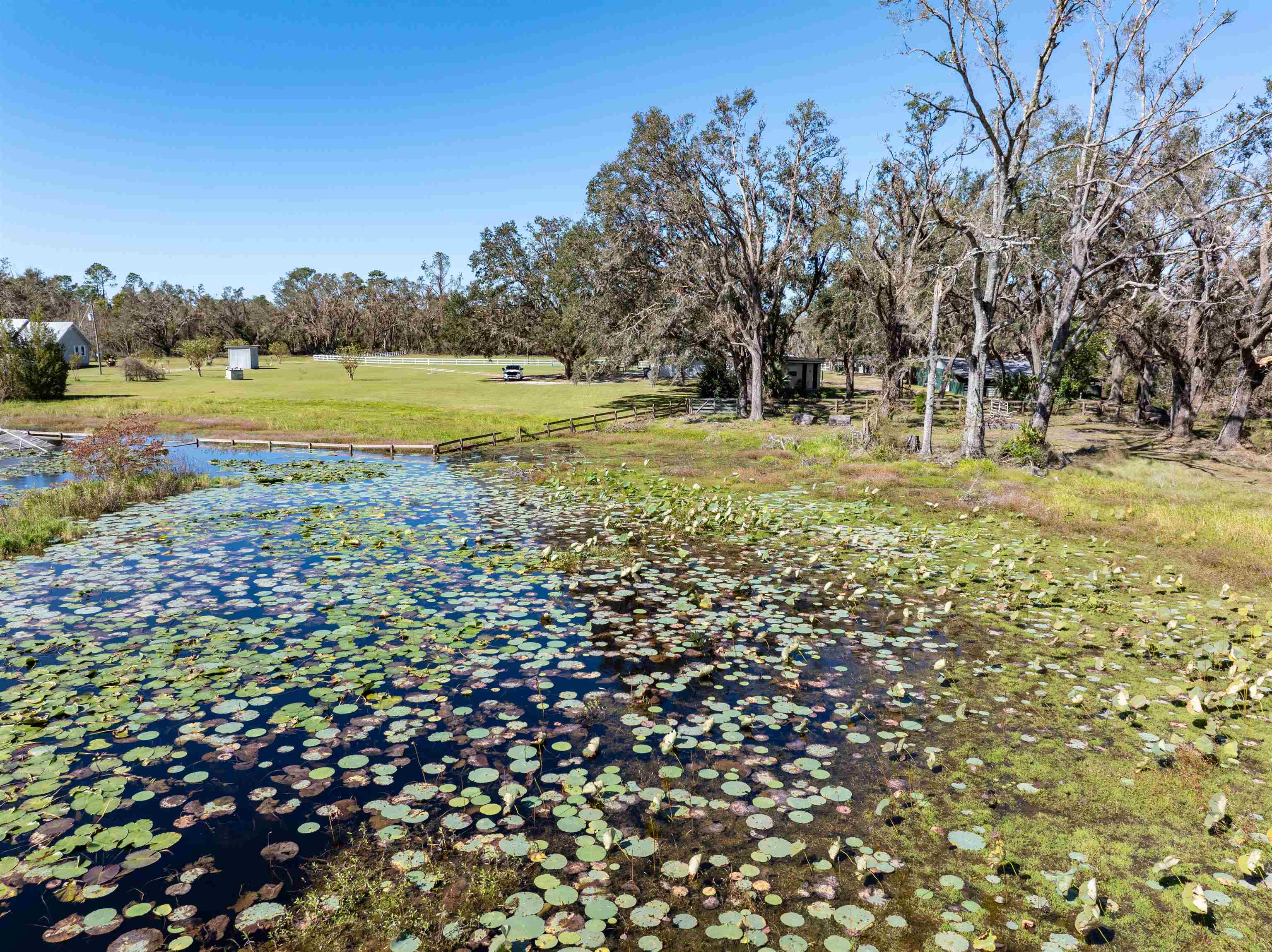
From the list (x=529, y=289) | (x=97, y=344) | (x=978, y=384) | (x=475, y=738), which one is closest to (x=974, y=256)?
(x=978, y=384)

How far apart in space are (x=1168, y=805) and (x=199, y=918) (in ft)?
24.3

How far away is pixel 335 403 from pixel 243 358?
32.4 meters

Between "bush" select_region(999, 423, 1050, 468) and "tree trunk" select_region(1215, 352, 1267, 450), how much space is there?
957cm

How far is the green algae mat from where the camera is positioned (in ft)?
15.3

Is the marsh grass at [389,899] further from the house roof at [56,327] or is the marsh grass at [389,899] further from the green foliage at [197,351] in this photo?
the house roof at [56,327]

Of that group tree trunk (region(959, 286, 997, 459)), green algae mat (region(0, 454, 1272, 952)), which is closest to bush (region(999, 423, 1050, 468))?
tree trunk (region(959, 286, 997, 459))

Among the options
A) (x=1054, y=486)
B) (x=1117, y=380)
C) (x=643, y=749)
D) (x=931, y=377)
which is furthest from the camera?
(x=1117, y=380)

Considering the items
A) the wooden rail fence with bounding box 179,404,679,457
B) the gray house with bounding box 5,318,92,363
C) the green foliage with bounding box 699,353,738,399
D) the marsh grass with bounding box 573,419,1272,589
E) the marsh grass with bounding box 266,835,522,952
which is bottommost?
the marsh grass with bounding box 266,835,522,952

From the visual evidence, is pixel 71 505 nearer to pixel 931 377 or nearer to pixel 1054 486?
pixel 931 377

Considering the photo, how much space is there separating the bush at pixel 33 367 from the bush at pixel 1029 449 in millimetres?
55185

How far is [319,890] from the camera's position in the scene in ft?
15.6

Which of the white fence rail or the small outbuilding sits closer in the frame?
the small outbuilding

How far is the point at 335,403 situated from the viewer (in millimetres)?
46062

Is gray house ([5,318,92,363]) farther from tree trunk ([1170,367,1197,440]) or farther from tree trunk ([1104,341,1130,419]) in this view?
tree trunk ([1104,341,1130,419])
